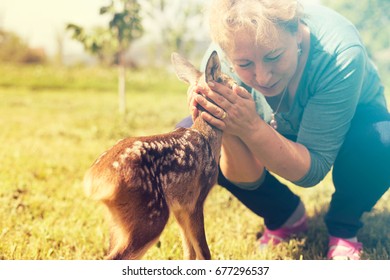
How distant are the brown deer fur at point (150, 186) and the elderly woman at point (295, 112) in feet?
0.49

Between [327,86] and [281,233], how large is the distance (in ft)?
2.36

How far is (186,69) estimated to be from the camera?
64.6 inches

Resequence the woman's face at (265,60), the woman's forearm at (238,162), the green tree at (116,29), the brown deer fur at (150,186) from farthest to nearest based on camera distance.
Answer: the green tree at (116,29) < the woman's forearm at (238,162) < the woman's face at (265,60) < the brown deer fur at (150,186)

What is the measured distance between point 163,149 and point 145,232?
9.0 inches

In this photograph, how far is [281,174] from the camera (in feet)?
5.82

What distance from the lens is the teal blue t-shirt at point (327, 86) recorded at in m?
1.75

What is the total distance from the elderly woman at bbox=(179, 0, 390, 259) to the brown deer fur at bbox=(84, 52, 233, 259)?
0.15 meters

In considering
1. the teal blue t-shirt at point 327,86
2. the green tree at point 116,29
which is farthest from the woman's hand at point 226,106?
the green tree at point 116,29

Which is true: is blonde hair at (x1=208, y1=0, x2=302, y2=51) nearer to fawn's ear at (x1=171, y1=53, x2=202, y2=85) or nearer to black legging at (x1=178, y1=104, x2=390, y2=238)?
fawn's ear at (x1=171, y1=53, x2=202, y2=85)

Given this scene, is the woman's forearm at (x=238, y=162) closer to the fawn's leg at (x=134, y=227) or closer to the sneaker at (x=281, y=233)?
the sneaker at (x=281, y=233)

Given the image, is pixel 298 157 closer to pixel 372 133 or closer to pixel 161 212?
pixel 372 133

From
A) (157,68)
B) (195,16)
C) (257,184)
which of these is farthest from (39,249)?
(157,68)

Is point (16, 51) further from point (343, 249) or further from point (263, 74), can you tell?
point (343, 249)

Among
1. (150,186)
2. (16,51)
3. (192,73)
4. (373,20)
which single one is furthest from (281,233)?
(16,51)
